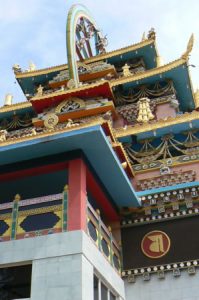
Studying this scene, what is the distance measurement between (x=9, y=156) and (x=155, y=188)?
4868 millimetres

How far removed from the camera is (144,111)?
1881 centimetres

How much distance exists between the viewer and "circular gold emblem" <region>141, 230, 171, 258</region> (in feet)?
42.6

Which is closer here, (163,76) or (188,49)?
(188,49)

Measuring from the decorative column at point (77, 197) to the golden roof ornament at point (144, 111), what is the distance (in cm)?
730

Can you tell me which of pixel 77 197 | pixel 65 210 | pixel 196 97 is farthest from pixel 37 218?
pixel 196 97

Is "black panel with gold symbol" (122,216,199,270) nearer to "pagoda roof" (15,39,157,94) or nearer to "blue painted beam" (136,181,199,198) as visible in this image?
"blue painted beam" (136,181,199,198)

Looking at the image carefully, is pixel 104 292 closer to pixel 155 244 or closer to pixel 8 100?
pixel 155 244

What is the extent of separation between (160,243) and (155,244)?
14 cm

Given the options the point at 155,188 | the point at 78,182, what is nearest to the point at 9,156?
the point at 78,182

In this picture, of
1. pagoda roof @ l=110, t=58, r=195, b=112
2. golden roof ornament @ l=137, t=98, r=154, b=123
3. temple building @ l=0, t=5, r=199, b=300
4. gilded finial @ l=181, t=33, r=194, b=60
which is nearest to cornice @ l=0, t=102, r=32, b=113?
temple building @ l=0, t=5, r=199, b=300

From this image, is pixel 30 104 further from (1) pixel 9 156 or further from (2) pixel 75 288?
(2) pixel 75 288

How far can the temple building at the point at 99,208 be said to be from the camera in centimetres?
991

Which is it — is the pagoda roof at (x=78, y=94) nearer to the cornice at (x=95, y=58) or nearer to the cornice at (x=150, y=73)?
the cornice at (x=150, y=73)

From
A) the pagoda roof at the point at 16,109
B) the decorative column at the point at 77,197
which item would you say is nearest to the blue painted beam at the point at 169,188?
the decorative column at the point at 77,197
